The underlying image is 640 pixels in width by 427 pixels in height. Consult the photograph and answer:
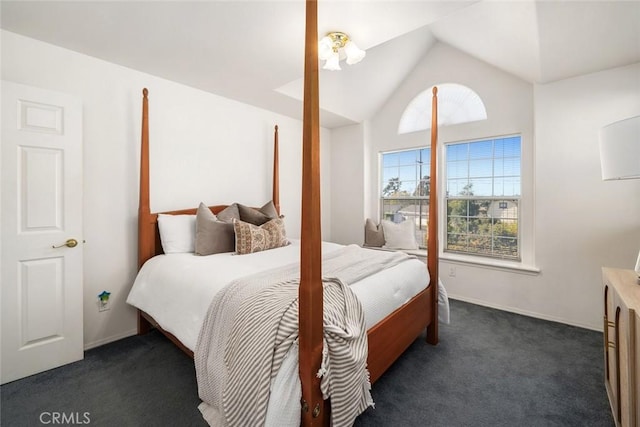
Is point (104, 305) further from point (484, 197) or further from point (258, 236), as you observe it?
point (484, 197)

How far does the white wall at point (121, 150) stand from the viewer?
2.13 metres

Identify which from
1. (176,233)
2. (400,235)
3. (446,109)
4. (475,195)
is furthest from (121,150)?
(475,195)

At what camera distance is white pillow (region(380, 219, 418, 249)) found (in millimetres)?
3756

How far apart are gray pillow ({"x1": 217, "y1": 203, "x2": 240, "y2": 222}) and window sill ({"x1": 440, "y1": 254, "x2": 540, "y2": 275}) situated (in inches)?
99.4

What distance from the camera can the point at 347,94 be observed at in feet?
11.7

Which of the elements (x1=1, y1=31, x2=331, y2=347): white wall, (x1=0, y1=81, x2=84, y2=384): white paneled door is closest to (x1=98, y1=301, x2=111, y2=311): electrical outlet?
(x1=1, y1=31, x2=331, y2=347): white wall

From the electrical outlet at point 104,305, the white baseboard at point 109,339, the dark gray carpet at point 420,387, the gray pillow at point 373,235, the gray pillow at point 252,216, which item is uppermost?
the gray pillow at point 252,216

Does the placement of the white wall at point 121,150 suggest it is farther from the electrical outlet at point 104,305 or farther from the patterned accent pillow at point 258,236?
the patterned accent pillow at point 258,236

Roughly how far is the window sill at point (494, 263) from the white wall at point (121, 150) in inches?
110

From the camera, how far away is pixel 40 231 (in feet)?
6.35

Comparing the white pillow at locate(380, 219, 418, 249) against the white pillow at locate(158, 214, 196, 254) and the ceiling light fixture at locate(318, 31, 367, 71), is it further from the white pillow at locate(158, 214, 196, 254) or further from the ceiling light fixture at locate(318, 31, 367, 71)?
the white pillow at locate(158, 214, 196, 254)

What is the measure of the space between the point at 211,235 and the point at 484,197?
3.11 metres

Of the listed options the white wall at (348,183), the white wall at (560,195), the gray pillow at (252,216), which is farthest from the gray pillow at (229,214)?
the white wall at (560,195)

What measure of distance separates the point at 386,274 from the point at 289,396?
3.41ft
